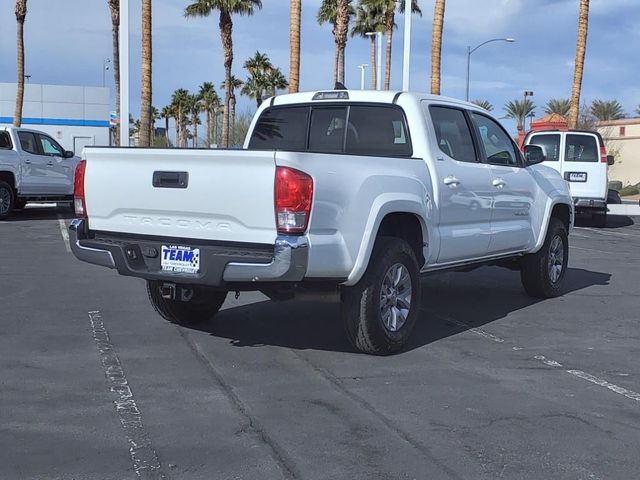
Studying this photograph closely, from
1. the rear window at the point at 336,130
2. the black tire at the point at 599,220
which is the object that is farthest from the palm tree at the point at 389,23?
the rear window at the point at 336,130

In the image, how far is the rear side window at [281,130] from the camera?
306 inches

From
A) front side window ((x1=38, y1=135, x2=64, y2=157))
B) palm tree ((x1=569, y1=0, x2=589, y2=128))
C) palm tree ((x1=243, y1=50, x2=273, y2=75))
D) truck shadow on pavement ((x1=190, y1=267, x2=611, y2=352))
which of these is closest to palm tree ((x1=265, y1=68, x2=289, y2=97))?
palm tree ((x1=243, y1=50, x2=273, y2=75))

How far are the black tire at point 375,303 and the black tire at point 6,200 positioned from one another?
13828 mm

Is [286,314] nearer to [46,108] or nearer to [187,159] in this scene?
[187,159]

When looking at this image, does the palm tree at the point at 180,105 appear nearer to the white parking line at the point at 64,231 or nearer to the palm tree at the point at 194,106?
the palm tree at the point at 194,106

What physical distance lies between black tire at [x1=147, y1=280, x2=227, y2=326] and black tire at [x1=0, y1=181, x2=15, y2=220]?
12.0 meters

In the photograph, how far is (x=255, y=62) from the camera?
59.1m

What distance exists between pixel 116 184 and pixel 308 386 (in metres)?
2.16

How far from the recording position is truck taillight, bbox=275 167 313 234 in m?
5.32

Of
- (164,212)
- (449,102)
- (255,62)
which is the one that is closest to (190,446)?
(164,212)

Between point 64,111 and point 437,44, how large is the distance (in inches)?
1394

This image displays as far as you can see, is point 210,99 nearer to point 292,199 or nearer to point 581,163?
point 581,163

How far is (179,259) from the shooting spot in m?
5.81

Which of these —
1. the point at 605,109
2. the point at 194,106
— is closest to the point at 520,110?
the point at 605,109
